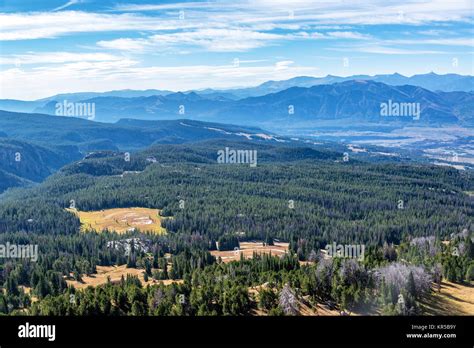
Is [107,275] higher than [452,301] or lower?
lower

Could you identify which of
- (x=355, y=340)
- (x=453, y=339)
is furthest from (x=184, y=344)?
(x=453, y=339)

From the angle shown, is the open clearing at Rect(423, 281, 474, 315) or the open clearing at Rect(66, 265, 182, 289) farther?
the open clearing at Rect(66, 265, 182, 289)

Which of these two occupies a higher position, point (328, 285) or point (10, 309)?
point (328, 285)

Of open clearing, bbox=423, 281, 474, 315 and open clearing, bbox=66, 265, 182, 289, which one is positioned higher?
open clearing, bbox=423, 281, 474, 315

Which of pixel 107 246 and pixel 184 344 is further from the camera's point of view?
pixel 107 246

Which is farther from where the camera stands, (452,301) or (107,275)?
(107,275)

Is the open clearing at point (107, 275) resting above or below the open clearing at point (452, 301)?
below

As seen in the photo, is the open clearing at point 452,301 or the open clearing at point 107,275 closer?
the open clearing at point 452,301

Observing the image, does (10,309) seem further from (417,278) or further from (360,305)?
(417,278)
